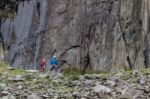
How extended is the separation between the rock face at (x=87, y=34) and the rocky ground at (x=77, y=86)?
16.6 metres

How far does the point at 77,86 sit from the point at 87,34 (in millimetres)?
22345

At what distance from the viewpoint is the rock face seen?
34344 mm

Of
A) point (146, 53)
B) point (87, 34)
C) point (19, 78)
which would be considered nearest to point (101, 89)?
point (19, 78)

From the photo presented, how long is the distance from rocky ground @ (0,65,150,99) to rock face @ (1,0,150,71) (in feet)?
54.6

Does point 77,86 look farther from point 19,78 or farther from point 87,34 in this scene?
point 87,34

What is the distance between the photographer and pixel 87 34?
123ft

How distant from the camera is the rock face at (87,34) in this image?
3434 centimetres

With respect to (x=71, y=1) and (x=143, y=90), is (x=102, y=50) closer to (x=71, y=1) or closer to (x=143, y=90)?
(x=71, y=1)

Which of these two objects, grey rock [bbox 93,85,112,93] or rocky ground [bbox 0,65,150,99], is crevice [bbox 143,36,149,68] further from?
grey rock [bbox 93,85,112,93]

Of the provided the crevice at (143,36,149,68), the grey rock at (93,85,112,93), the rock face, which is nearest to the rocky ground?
the grey rock at (93,85,112,93)

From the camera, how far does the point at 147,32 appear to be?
3278cm

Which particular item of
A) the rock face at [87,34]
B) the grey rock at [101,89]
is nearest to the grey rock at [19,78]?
the grey rock at [101,89]

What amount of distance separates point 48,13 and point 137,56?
10225 mm

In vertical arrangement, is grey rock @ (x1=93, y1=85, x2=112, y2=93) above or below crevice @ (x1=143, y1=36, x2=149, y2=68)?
below
